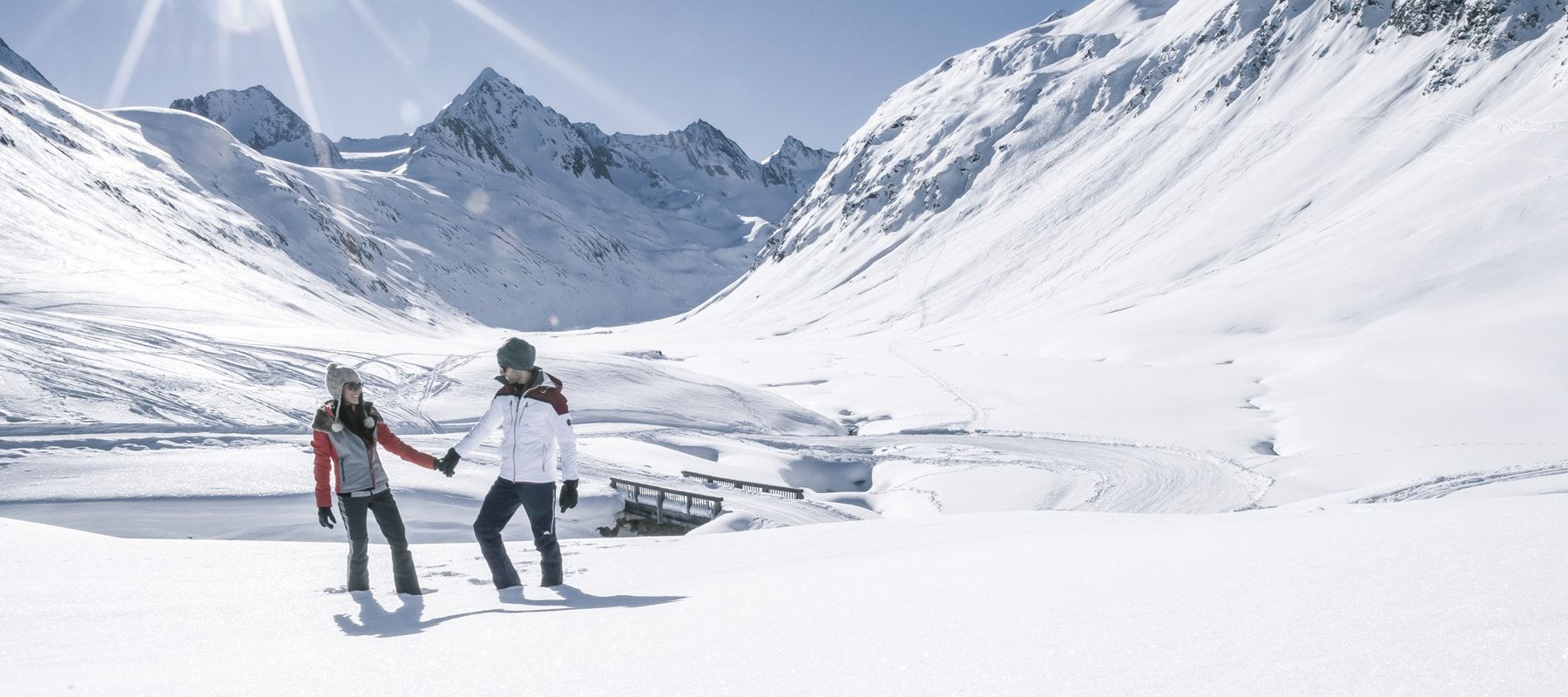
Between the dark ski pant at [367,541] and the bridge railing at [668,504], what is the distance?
30.6ft

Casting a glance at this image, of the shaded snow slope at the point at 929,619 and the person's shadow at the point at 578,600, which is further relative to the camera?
the person's shadow at the point at 578,600

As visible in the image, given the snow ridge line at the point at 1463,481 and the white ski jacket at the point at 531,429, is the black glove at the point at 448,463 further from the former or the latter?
the snow ridge line at the point at 1463,481

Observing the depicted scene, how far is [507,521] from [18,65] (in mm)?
245525

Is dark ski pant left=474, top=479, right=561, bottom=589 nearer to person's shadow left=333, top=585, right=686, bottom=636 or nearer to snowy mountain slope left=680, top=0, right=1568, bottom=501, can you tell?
person's shadow left=333, top=585, right=686, bottom=636

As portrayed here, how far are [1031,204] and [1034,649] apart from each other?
94.4 m

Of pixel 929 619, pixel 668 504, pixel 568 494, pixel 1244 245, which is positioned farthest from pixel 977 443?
pixel 1244 245

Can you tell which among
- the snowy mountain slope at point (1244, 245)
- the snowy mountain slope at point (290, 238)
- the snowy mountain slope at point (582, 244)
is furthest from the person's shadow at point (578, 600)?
the snowy mountain slope at point (582, 244)

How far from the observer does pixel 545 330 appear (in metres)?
127

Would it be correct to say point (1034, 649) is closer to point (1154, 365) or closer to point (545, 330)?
point (1154, 365)

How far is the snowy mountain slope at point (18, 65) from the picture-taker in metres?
168

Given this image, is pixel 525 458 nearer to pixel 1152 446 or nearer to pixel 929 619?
pixel 929 619

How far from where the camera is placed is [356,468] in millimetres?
6086

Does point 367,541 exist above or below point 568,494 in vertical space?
below

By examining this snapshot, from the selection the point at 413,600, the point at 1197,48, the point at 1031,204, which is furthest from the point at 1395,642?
the point at 1197,48
